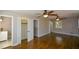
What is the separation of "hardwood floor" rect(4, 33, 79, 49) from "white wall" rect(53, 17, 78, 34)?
0.15 metres

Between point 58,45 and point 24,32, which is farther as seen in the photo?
point 24,32

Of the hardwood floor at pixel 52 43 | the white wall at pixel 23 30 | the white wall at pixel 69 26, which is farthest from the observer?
the white wall at pixel 23 30

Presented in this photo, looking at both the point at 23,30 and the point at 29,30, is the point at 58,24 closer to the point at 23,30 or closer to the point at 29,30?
the point at 29,30

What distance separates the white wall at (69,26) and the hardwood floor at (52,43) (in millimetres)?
150

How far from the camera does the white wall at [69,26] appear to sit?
2.09 meters

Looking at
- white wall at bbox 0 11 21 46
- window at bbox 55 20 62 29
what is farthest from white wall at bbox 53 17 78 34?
white wall at bbox 0 11 21 46

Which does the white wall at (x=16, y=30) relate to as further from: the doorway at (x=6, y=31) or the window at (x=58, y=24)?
the window at (x=58, y=24)

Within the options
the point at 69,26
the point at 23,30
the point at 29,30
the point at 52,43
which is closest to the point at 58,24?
the point at 69,26

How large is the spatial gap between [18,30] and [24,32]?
0.75ft

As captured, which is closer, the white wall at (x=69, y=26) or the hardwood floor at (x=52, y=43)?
the hardwood floor at (x=52, y=43)

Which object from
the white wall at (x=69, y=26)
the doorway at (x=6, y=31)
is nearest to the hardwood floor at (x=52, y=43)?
the white wall at (x=69, y=26)
